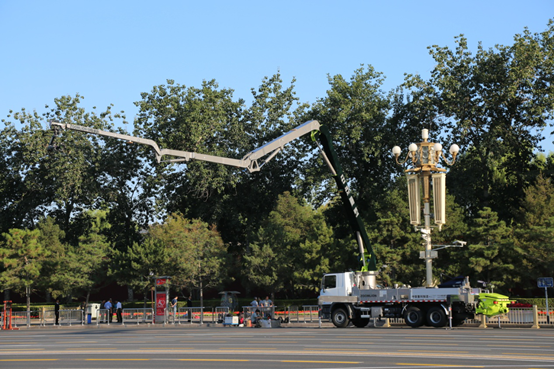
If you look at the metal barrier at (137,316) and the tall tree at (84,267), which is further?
the tall tree at (84,267)

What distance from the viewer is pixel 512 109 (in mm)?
54312

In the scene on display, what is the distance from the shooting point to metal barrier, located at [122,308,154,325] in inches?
1764

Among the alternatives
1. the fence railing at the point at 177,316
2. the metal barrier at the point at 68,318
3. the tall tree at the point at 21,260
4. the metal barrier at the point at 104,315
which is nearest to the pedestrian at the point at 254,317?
the fence railing at the point at 177,316

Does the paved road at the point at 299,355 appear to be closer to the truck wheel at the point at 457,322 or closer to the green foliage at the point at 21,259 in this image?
the truck wheel at the point at 457,322

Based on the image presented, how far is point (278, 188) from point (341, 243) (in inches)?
618

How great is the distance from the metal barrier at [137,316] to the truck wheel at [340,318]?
15584mm

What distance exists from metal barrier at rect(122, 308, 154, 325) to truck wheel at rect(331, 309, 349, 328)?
15.6 metres

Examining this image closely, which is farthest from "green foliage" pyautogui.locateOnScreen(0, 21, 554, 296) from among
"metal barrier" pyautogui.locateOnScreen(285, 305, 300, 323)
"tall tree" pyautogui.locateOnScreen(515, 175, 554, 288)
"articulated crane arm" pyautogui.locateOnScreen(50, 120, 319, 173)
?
"articulated crane arm" pyautogui.locateOnScreen(50, 120, 319, 173)

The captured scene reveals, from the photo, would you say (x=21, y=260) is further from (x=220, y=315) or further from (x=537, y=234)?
(x=537, y=234)

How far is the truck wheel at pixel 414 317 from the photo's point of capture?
1270 inches

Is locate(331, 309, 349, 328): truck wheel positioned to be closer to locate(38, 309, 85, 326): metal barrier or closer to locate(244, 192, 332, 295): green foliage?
locate(244, 192, 332, 295): green foliage

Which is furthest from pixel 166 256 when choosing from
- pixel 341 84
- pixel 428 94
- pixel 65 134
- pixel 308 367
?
pixel 308 367

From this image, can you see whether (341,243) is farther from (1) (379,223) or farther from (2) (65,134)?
(2) (65,134)

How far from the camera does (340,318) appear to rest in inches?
1361
